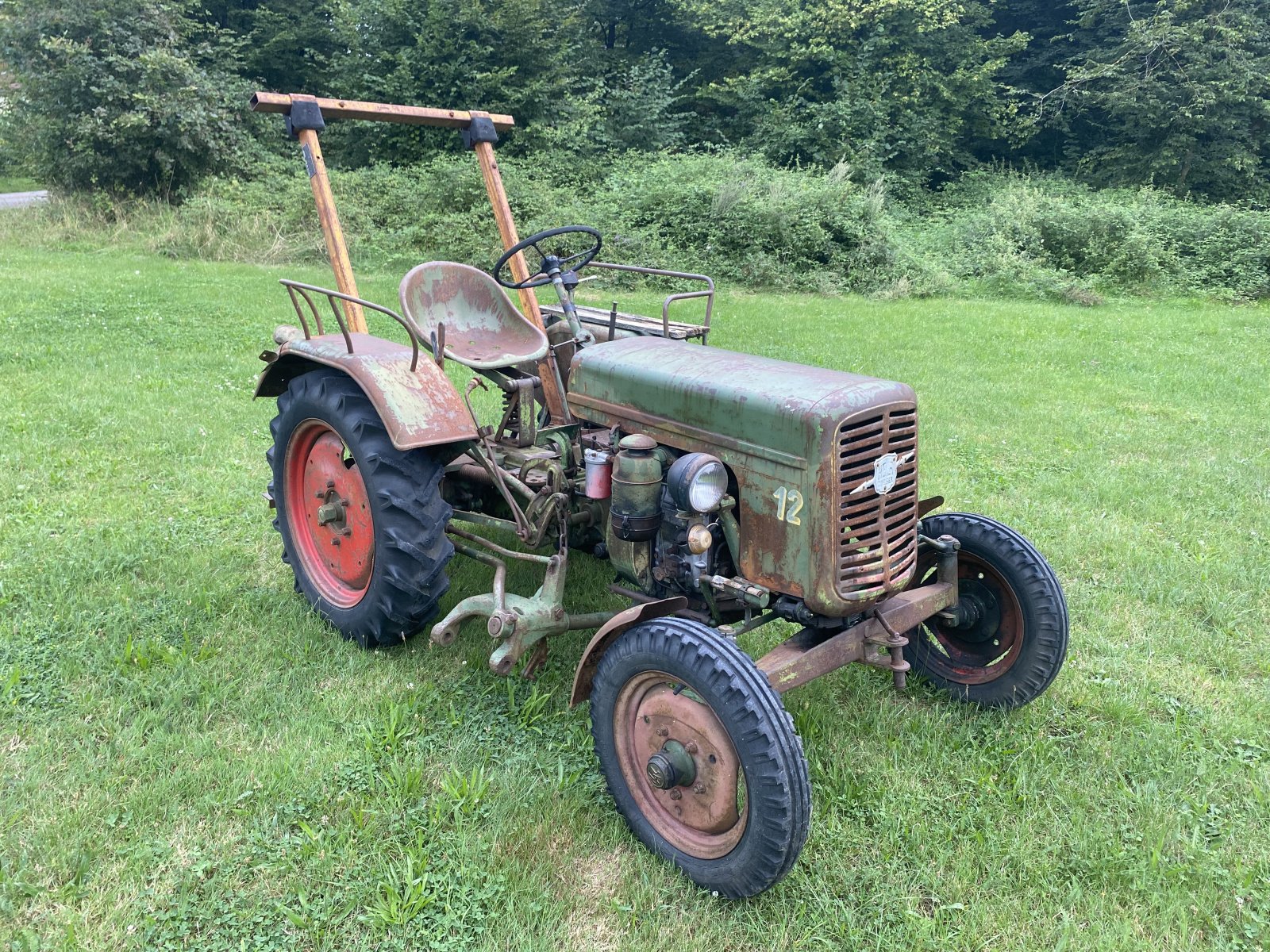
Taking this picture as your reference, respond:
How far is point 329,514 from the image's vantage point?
3018 millimetres

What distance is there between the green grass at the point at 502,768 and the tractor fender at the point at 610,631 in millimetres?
316

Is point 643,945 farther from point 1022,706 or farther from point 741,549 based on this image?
point 1022,706

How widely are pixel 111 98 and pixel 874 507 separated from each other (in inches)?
622

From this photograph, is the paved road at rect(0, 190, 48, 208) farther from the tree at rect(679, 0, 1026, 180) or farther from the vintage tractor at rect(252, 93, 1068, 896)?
the vintage tractor at rect(252, 93, 1068, 896)

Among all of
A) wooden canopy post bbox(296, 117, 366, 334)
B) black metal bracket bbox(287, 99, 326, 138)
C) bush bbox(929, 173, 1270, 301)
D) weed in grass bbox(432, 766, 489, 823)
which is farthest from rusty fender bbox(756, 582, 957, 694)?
bush bbox(929, 173, 1270, 301)

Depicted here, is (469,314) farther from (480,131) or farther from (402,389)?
(480,131)

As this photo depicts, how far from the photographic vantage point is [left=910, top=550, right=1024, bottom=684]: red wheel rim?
2678mm

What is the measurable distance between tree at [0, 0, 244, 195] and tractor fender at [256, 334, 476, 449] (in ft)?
43.4

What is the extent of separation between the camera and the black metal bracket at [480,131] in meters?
3.82

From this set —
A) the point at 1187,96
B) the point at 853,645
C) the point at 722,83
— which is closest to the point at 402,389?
the point at 853,645

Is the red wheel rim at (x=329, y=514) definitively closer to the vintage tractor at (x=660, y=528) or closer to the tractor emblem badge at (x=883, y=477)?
the vintage tractor at (x=660, y=528)

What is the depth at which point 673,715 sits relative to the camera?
6.84 ft

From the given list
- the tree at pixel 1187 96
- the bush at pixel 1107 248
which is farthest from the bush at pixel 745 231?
the tree at pixel 1187 96

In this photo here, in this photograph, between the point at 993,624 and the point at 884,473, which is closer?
the point at 884,473
